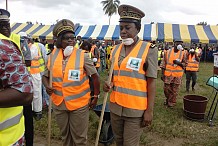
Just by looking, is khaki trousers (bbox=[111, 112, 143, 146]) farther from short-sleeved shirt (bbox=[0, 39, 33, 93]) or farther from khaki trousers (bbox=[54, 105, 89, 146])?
short-sleeved shirt (bbox=[0, 39, 33, 93])

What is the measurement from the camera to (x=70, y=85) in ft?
9.52

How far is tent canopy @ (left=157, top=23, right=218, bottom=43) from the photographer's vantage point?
57.9 feet

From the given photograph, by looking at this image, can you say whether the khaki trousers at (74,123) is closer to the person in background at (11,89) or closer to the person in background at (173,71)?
the person in background at (11,89)

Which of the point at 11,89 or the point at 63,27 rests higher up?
the point at 63,27

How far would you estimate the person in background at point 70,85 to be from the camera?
9.53 ft

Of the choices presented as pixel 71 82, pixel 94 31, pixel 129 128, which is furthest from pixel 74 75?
pixel 94 31

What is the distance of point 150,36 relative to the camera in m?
17.1

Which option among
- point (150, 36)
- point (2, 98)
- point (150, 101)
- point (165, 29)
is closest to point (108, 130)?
point (150, 101)

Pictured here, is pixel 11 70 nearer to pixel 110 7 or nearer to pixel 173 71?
pixel 173 71

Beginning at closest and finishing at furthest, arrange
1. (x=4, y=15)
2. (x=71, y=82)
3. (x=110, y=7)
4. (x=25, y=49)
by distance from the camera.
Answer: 1. (x=4, y=15)
2. (x=71, y=82)
3. (x=25, y=49)
4. (x=110, y=7)

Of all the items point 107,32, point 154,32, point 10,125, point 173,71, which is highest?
point 154,32

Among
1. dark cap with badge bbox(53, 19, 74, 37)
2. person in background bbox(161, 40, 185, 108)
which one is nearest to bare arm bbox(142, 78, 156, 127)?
dark cap with badge bbox(53, 19, 74, 37)

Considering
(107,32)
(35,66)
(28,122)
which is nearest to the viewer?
(28,122)

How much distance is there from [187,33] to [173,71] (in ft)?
43.2
